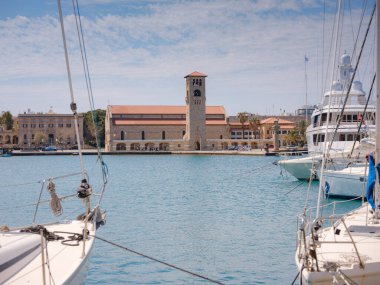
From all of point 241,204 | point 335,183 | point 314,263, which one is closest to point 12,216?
point 241,204

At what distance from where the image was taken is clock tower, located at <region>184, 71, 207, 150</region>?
128750 millimetres

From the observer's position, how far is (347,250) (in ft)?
34.5

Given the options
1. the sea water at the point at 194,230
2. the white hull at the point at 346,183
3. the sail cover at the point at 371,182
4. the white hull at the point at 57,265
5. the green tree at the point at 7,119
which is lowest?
the sea water at the point at 194,230

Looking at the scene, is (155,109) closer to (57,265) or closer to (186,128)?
(186,128)

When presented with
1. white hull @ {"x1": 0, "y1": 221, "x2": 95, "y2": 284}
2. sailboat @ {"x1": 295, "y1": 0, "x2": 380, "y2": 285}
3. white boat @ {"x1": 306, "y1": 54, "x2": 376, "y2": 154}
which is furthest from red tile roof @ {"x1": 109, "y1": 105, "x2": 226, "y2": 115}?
white hull @ {"x1": 0, "y1": 221, "x2": 95, "y2": 284}

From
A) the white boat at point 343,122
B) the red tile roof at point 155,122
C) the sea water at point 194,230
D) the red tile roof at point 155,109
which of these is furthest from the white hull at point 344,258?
the red tile roof at point 155,109

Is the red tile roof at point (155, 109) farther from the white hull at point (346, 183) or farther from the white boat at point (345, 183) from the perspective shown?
the white hull at point (346, 183)

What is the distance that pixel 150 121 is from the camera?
5408 inches

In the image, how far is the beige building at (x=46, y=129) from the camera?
483 ft

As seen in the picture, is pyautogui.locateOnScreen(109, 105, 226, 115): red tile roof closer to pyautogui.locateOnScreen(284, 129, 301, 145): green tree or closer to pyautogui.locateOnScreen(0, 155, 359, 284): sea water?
pyautogui.locateOnScreen(284, 129, 301, 145): green tree

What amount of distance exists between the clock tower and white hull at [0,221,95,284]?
11716cm

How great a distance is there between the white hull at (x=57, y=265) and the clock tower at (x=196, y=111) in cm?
11716

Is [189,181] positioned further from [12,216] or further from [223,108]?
[223,108]

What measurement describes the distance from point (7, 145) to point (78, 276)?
148m
